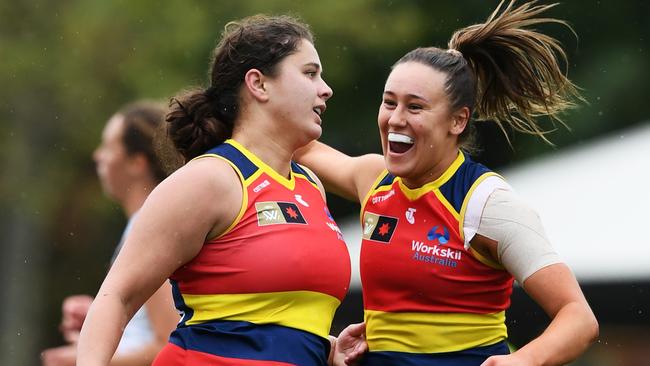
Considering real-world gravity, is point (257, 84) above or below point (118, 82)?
above

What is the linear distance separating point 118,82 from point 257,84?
483 inches

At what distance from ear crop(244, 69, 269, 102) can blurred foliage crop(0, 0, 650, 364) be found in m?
8.64

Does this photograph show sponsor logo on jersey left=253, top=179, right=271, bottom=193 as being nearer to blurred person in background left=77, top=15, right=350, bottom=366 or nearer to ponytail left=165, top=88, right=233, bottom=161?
blurred person in background left=77, top=15, right=350, bottom=366

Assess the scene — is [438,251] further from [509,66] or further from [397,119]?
[509,66]

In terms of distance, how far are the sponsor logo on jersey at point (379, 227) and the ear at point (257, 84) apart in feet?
2.10

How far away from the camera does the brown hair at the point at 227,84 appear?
15.9 ft

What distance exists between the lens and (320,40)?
15.7 meters

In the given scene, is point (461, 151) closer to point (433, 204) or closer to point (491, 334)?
point (433, 204)

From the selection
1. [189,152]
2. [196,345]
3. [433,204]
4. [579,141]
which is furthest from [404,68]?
[579,141]

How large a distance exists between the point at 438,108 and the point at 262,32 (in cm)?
71

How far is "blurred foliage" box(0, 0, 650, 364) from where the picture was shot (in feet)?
46.4

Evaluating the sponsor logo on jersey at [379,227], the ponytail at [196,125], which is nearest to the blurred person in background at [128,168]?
the ponytail at [196,125]

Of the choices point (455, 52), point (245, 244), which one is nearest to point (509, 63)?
point (455, 52)

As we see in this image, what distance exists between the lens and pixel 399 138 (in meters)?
4.98
